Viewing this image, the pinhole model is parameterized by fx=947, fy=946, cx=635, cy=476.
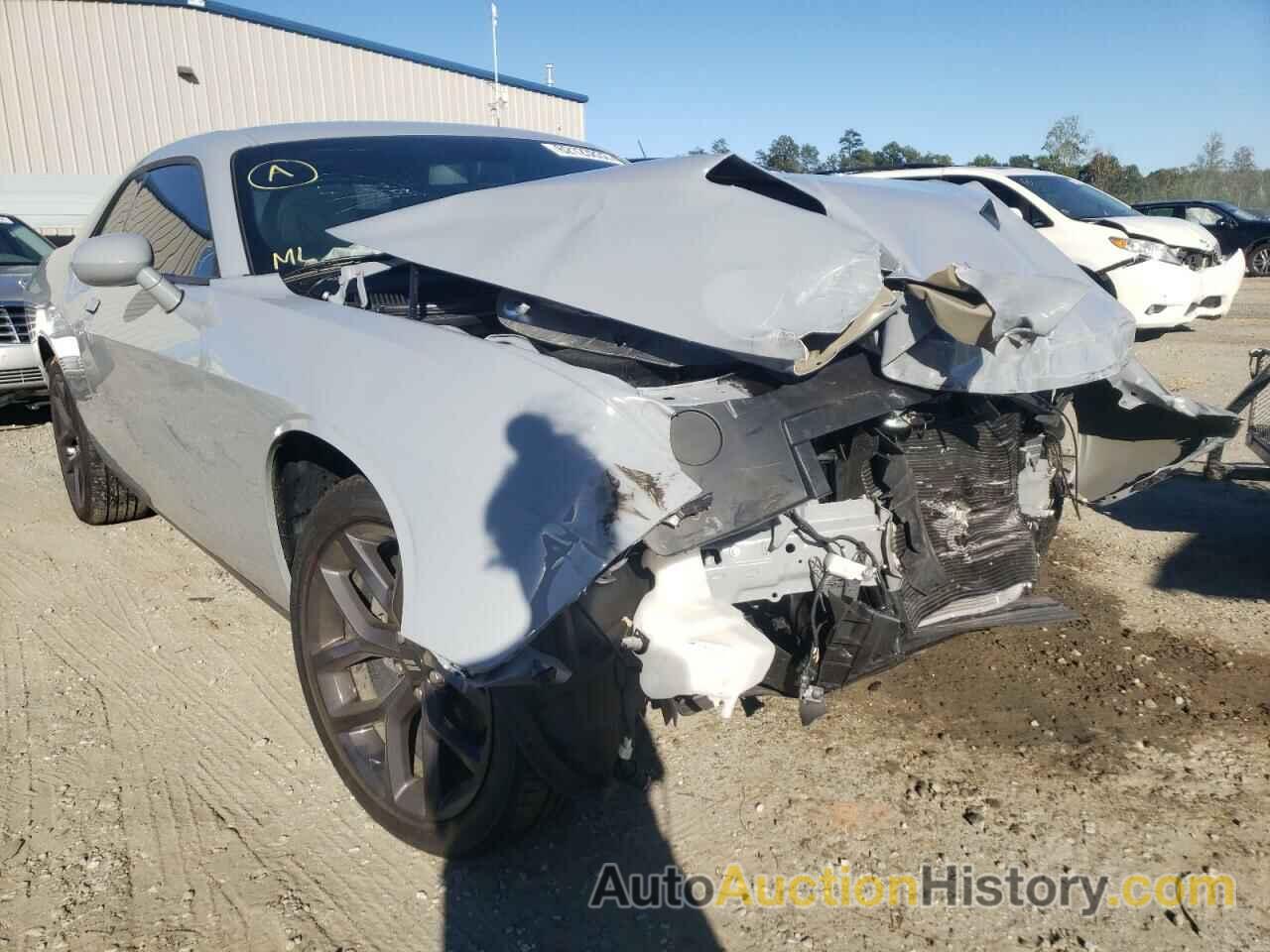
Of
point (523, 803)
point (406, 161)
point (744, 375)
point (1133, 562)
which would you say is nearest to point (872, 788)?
point (523, 803)

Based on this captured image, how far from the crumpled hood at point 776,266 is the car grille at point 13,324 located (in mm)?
5972

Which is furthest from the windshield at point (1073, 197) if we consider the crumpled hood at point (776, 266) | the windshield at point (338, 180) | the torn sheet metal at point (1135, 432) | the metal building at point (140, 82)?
the metal building at point (140, 82)

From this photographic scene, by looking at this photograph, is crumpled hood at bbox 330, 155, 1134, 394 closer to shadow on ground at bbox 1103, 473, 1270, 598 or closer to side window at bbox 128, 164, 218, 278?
side window at bbox 128, 164, 218, 278

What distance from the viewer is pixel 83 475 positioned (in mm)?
4754

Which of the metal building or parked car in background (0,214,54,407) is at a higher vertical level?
the metal building

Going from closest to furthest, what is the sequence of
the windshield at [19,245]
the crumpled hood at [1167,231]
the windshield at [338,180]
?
the windshield at [338,180] → the windshield at [19,245] → the crumpled hood at [1167,231]

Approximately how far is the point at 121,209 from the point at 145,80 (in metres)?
15.8

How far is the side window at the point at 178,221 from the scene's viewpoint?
3.11 metres

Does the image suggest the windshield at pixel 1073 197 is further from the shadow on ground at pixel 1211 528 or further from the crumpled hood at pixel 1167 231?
the shadow on ground at pixel 1211 528

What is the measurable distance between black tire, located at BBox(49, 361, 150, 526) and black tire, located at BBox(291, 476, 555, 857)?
2643 millimetres

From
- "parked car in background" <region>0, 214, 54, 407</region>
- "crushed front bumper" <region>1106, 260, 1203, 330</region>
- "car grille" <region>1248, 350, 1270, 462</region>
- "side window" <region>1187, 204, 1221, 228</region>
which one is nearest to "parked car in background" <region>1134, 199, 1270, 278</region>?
"side window" <region>1187, 204, 1221, 228</region>

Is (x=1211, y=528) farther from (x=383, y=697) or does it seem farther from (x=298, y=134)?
(x=298, y=134)

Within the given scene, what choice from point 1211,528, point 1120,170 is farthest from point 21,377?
point 1120,170

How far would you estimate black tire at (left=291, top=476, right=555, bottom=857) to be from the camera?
A: 6.94 ft
